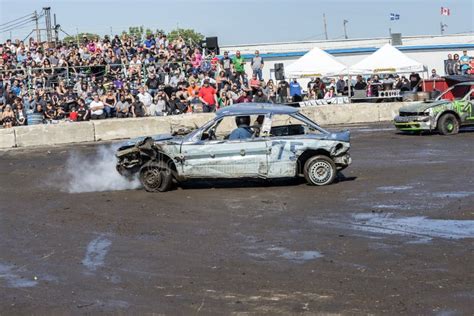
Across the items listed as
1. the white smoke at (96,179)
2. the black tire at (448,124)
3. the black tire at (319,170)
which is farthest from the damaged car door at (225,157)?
the black tire at (448,124)

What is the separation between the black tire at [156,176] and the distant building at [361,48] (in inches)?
1155

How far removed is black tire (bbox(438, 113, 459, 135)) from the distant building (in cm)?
2102

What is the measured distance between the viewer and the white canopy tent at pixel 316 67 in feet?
114

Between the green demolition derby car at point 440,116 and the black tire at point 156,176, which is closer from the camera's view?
the black tire at point 156,176

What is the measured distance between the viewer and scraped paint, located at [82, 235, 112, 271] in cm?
970

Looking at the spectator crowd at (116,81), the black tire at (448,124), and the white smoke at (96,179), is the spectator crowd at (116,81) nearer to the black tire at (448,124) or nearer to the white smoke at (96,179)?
the black tire at (448,124)

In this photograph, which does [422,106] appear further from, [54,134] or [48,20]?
[48,20]

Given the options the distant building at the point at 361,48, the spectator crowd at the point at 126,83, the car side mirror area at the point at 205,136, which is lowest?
the car side mirror area at the point at 205,136

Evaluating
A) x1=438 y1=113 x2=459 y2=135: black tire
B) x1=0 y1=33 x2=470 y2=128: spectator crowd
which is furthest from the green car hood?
x1=0 y1=33 x2=470 y2=128: spectator crowd

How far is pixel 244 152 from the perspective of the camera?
14.8 m

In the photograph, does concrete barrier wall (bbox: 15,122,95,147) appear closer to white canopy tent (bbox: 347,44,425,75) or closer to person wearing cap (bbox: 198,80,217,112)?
person wearing cap (bbox: 198,80,217,112)

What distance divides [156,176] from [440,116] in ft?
36.9

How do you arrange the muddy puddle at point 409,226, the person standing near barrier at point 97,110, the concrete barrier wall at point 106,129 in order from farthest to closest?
the person standing near barrier at point 97,110, the concrete barrier wall at point 106,129, the muddy puddle at point 409,226

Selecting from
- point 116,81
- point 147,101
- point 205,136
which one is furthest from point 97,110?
point 205,136
